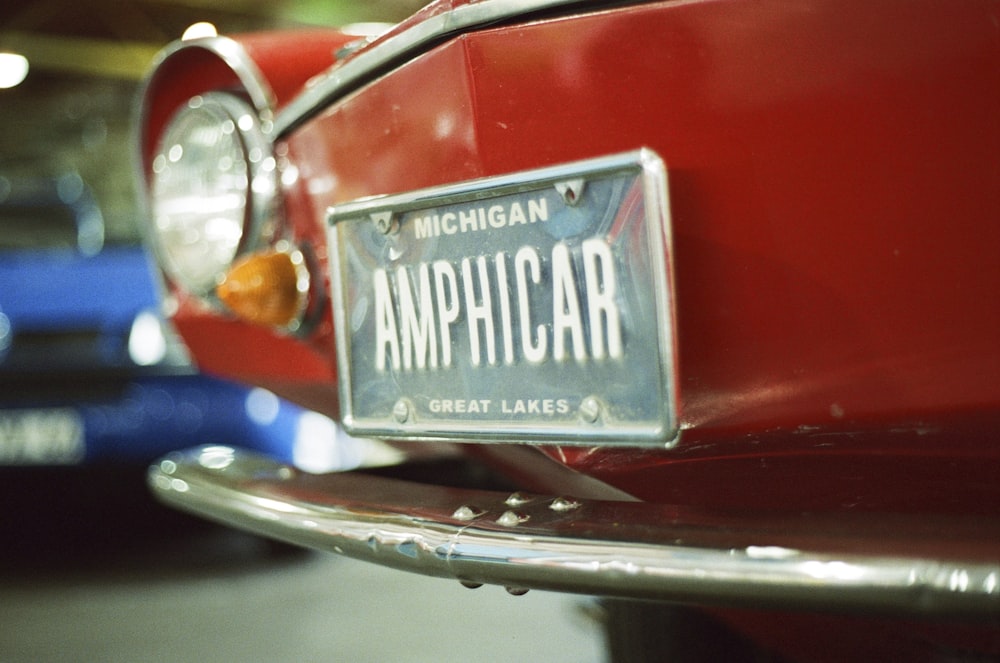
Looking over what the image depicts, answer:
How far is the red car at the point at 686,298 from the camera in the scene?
2.43 feet

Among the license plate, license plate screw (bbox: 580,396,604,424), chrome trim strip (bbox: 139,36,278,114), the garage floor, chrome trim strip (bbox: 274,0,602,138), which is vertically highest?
chrome trim strip (bbox: 139,36,278,114)

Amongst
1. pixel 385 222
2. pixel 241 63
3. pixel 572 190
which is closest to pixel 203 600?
pixel 241 63

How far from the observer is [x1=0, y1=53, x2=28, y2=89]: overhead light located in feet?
34.8

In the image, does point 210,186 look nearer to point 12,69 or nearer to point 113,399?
point 113,399

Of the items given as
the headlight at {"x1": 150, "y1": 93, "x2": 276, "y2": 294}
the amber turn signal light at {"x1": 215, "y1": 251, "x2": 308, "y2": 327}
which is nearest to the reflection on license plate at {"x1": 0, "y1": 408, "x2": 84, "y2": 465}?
the headlight at {"x1": 150, "y1": 93, "x2": 276, "y2": 294}

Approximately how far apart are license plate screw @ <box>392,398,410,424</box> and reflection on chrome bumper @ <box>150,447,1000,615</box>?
85 mm

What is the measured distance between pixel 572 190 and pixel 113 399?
2051 mm

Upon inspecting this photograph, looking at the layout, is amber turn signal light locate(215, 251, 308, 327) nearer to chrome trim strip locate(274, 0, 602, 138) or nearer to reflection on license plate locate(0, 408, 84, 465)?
chrome trim strip locate(274, 0, 602, 138)

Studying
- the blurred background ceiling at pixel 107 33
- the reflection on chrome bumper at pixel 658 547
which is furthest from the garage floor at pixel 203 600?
the blurred background ceiling at pixel 107 33

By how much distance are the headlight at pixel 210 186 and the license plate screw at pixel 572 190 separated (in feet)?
1.78

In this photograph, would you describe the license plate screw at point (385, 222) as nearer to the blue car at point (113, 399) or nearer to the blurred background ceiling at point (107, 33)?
the blue car at point (113, 399)

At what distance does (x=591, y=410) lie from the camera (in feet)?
2.88

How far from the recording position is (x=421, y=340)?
40.3 inches

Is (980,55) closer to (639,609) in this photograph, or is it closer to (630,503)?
(630,503)
